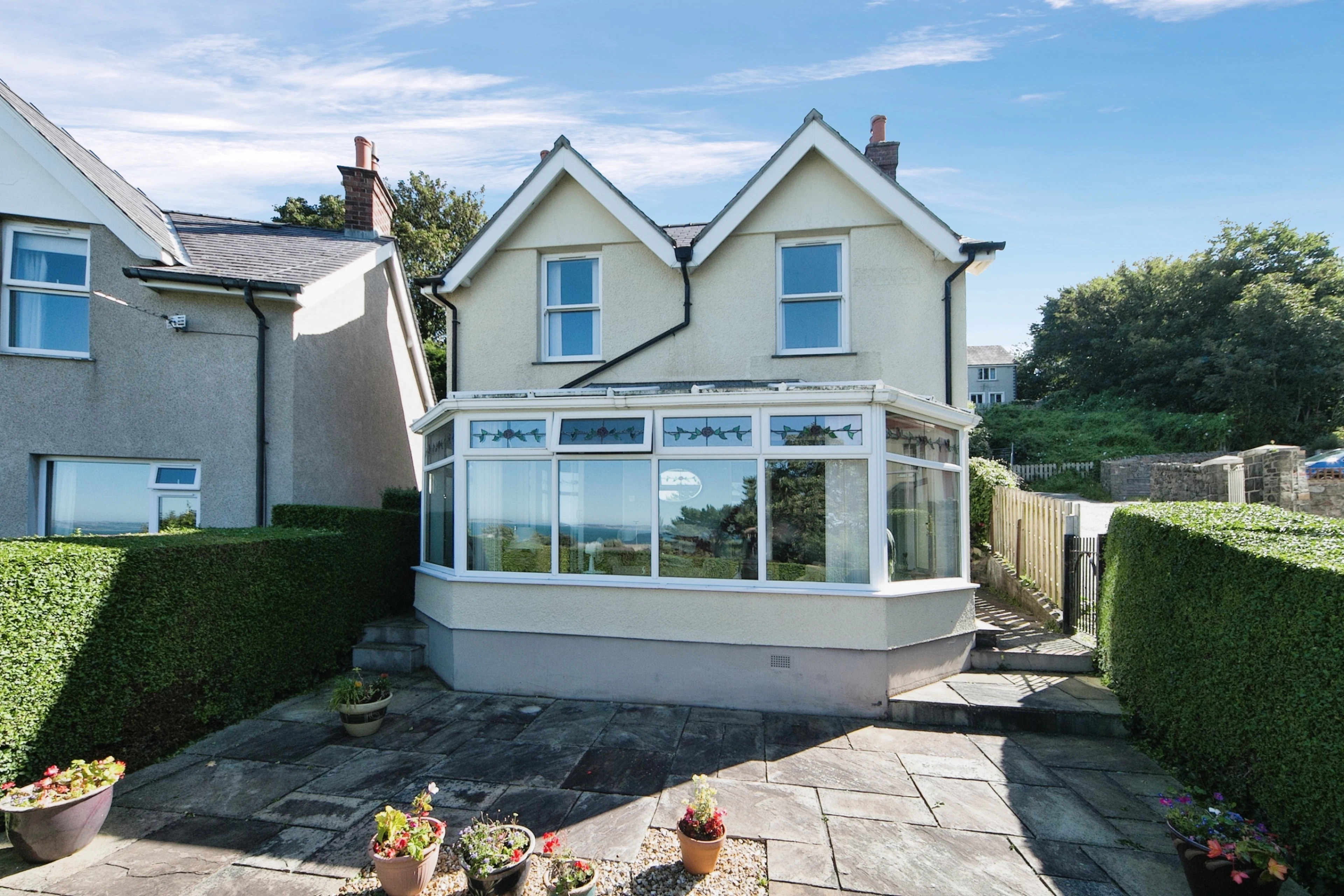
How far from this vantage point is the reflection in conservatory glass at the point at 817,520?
6.94 meters

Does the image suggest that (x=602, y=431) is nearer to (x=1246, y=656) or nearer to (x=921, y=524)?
(x=921, y=524)

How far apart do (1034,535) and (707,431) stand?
6299 millimetres

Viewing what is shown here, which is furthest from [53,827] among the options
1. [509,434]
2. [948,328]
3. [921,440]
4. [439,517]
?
[948,328]

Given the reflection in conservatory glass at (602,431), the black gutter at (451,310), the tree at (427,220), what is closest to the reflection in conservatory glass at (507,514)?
the reflection in conservatory glass at (602,431)

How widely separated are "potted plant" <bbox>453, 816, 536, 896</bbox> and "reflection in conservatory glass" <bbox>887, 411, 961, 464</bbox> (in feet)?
17.8

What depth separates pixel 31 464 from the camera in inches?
341

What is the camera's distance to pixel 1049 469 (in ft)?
92.0

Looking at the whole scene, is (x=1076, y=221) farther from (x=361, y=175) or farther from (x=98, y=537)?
(x=98, y=537)

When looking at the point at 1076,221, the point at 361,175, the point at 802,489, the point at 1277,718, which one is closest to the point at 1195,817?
the point at 1277,718

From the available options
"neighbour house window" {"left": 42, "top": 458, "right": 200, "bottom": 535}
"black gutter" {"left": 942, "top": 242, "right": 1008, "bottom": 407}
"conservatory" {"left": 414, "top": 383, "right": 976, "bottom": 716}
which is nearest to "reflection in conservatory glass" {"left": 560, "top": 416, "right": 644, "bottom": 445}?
"conservatory" {"left": 414, "top": 383, "right": 976, "bottom": 716}

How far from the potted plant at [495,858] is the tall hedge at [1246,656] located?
16.2ft

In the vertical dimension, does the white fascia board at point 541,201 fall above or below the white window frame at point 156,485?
above

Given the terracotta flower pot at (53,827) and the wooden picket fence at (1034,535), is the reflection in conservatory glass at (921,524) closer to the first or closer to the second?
the wooden picket fence at (1034,535)

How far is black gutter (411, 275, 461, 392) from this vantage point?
32.5 feet
